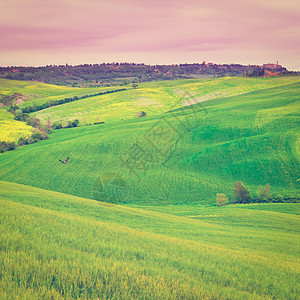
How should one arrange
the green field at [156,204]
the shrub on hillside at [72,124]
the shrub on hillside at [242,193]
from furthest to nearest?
1. the shrub on hillside at [72,124]
2. the shrub on hillside at [242,193]
3. the green field at [156,204]

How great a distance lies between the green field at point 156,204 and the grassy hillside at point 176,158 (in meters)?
0.41

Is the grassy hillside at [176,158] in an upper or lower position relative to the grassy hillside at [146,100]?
lower

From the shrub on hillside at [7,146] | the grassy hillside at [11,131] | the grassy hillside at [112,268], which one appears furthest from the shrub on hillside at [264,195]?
the grassy hillside at [11,131]

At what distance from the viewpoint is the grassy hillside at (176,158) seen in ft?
173

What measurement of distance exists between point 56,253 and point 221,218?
967 inches

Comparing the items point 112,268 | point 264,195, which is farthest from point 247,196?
point 112,268

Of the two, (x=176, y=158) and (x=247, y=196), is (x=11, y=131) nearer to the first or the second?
(x=176, y=158)

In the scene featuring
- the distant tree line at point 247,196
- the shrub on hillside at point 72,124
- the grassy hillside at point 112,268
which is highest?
the grassy hillside at point 112,268

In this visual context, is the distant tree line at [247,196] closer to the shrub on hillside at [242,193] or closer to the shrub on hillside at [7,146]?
the shrub on hillside at [242,193]

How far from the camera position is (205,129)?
80000 millimetres

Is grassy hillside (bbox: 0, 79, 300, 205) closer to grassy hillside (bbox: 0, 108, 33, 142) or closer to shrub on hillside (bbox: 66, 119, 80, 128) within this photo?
grassy hillside (bbox: 0, 108, 33, 142)

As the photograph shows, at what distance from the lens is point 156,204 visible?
46.8 meters

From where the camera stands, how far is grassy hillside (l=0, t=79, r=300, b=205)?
5272 cm

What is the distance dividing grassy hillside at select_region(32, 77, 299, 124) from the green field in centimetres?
116
